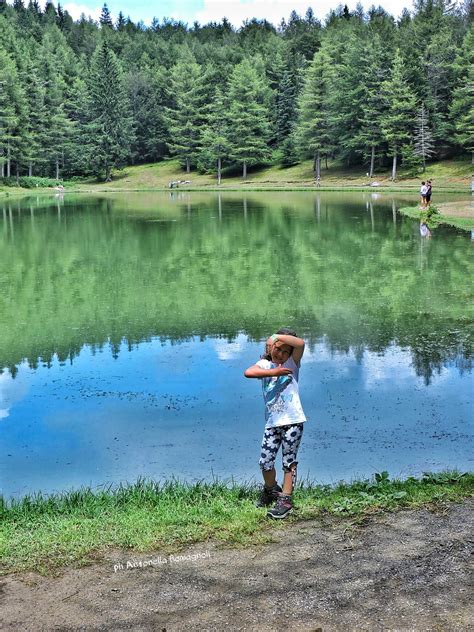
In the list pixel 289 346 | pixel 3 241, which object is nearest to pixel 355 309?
pixel 289 346

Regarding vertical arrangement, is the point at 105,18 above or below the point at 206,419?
above

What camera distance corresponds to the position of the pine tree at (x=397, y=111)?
68.6m

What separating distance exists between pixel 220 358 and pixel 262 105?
80462 millimetres

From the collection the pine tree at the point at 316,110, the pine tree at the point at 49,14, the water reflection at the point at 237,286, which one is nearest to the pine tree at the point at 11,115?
the pine tree at the point at 316,110

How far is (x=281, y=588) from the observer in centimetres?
442

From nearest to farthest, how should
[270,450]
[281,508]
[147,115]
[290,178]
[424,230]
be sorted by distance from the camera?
1. [281,508]
2. [270,450]
3. [424,230]
4. [290,178]
5. [147,115]

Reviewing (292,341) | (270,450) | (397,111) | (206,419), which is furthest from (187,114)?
(270,450)

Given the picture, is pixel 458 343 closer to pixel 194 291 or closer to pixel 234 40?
pixel 194 291

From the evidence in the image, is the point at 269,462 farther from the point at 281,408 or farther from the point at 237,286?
the point at 237,286

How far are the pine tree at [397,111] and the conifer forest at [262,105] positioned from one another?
0.46 ft

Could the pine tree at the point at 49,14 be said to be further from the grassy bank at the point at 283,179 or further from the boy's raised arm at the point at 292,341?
the boy's raised arm at the point at 292,341

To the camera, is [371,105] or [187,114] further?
[187,114]

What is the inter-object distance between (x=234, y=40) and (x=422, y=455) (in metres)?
151

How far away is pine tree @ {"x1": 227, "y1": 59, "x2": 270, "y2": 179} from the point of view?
8112 cm
